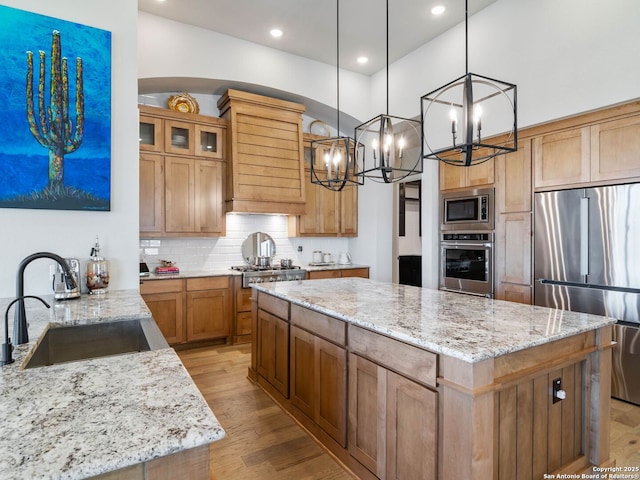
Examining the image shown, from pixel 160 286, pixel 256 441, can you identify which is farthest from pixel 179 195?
pixel 256 441

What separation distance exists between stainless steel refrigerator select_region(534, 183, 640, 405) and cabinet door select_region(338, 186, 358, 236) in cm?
283

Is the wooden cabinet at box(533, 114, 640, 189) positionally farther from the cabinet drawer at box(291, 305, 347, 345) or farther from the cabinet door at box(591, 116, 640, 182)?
the cabinet drawer at box(291, 305, 347, 345)

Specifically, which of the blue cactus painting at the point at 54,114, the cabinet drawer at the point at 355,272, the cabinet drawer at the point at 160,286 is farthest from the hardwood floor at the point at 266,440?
the cabinet drawer at the point at 355,272

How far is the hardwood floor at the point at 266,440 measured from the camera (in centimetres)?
211

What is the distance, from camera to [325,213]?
5609 millimetres

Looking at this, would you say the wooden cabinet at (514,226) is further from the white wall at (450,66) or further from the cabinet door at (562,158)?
the white wall at (450,66)

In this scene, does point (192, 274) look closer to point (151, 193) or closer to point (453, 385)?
point (151, 193)

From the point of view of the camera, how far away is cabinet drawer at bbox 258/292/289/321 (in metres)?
2.76

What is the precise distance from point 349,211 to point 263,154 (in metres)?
1.70

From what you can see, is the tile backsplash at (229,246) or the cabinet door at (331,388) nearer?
the cabinet door at (331,388)

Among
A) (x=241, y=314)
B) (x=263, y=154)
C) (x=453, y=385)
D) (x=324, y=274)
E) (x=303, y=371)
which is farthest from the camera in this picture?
(x=324, y=274)

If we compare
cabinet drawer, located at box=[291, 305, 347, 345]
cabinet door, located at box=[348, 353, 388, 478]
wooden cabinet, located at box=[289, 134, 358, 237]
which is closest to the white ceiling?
wooden cabinet, located at box=[289, 134, 358, 237]

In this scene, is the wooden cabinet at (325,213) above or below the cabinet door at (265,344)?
above

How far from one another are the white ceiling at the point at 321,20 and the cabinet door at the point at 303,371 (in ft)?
10.9
